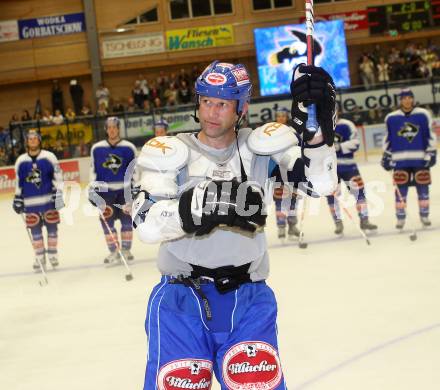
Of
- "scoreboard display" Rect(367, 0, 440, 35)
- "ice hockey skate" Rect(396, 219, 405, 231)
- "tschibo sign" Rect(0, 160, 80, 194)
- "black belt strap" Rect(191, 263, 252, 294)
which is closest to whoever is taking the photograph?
"black belt strap" Rect(191, 263, 252, 294)

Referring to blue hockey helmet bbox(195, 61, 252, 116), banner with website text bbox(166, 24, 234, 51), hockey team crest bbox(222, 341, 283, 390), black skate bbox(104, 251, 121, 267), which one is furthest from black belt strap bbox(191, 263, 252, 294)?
banner with website text bbox(166, 24, 234, 51)

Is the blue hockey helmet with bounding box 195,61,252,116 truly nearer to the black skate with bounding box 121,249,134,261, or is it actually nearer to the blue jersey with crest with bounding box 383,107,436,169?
the black skate with bounding box 121,249,134,261

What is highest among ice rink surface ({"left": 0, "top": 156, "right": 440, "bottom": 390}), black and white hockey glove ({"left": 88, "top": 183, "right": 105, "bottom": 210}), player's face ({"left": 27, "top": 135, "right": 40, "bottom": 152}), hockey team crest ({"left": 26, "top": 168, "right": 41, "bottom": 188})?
player's face ({"left": 27, "top": 135, "right": 40, "bottom": 152})

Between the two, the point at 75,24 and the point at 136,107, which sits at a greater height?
the point at 75,24

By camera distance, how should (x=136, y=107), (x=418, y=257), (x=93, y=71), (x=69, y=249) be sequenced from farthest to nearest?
(x=93, y=71)
(x=136, y=107)
(x=69, y=249)
(x=418, y=257)

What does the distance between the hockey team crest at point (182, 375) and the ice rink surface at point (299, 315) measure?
1.73m

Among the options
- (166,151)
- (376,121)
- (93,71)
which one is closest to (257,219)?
(166,151)

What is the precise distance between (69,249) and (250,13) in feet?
49.7

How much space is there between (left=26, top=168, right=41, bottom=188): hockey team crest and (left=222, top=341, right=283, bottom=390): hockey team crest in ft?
21.3

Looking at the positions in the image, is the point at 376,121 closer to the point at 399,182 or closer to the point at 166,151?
the point at 399,182

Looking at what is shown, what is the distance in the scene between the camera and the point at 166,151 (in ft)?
9.38

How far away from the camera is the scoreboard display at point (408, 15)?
75.5 feet

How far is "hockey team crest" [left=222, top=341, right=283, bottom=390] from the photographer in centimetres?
274

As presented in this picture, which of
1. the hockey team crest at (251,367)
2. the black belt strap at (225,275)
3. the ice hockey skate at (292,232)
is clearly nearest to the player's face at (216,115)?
the black belt strap at (225,275)
